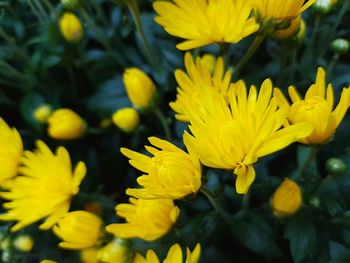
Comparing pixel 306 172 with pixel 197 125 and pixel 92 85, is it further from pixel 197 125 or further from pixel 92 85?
pixel 92 85

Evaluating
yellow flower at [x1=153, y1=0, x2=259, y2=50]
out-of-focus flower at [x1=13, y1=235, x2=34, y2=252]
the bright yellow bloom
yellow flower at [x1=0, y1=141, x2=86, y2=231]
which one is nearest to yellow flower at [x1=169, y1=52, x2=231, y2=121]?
yellow flower at [x1=153, y1=0, x2=259, y2=50]

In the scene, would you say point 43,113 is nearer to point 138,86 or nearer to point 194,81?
point 138,86

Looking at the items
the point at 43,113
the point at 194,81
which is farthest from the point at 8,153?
the point at 194,81

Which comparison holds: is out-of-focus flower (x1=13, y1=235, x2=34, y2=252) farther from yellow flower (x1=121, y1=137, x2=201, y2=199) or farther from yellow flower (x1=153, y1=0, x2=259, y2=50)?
yellow flower (x1=153, y1=0, x2=259, y2=50)

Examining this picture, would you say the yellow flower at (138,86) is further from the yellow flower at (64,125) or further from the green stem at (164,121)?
the yellow flower at (64,125)

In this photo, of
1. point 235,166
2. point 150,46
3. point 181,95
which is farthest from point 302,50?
point 235,166

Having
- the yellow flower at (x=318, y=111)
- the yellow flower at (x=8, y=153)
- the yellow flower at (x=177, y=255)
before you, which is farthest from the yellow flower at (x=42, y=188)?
the yellow flower at (x=318, y=111)
